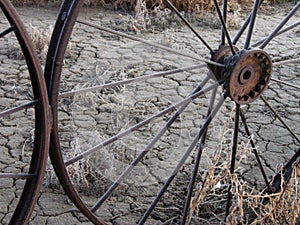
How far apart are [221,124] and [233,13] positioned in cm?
283

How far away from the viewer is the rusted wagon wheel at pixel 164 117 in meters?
2.31

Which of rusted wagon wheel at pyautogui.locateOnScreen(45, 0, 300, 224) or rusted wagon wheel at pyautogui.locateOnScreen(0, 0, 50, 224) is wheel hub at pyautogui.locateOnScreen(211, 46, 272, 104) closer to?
rusted wagon wheel at pyautogui.locateOnScreen(45, 0, 300, 224)

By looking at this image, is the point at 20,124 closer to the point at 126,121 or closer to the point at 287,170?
the point at 126,121

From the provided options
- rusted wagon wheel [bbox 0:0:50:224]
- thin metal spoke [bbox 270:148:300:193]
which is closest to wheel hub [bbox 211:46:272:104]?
thin metal spoke [bbox 270:148:300:193]

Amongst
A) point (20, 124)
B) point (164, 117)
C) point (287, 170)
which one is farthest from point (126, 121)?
point (287, 170)

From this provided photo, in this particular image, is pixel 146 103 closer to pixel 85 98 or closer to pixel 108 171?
pixel 85 98

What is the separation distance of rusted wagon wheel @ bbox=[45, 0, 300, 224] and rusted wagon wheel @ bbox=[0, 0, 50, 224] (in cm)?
9

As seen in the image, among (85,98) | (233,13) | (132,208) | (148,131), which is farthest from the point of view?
(233,13)

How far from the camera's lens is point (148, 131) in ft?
13.5

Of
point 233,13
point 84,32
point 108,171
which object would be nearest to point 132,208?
point 108,171

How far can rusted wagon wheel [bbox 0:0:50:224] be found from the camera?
177 centimetres

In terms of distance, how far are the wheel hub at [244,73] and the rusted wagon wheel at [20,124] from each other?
83 cm

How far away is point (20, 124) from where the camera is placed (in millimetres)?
4074

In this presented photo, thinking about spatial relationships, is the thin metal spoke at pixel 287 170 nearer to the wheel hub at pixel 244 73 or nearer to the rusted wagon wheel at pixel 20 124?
the wheel hub at pixel 244 73
